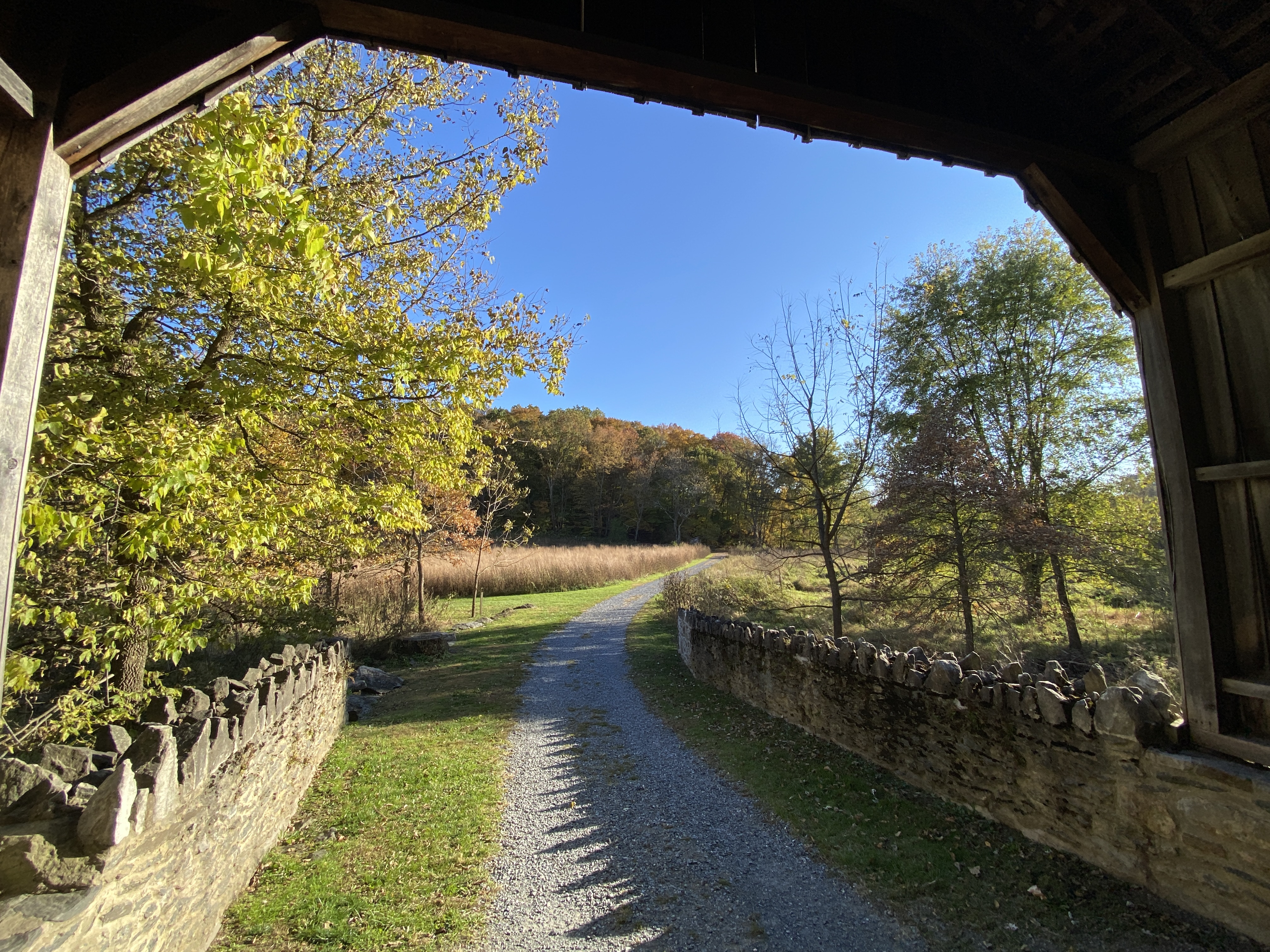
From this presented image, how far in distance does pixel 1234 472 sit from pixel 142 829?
246 inches

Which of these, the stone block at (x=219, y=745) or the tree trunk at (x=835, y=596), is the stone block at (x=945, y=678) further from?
the stone block at (x=219, y=745)

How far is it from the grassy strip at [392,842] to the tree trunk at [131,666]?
212 centimetres

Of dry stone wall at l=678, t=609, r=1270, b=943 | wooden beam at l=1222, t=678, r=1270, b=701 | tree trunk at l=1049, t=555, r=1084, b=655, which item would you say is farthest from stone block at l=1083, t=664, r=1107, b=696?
tree trunk at l=1049, t=555, r=1084, b=655

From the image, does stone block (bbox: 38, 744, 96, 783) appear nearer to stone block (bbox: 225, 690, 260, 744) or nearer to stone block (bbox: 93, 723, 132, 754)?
stone block (bbox: 93, 723, 132, 754)

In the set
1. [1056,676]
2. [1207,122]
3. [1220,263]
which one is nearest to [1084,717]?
[1056,676]

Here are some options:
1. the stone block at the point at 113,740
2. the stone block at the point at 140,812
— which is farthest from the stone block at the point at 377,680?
the stone block at the point at 140,812

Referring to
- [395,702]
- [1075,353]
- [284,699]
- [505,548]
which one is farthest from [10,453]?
[505,548]

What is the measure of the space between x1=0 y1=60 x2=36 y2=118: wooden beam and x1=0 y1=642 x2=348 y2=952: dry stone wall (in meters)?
2.71

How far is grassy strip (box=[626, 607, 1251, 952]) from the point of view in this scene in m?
3.45

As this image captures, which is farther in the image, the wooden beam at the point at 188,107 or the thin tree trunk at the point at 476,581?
the thin tree trunk at the point at 476,581

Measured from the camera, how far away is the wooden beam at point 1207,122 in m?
3.30

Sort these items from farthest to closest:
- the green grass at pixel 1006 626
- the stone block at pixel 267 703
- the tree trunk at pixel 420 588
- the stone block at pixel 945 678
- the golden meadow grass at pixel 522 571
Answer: the golden meadow grass at pixel 522 571, the tree trunk at pixel 420 588, the green grass at pixel 1006 626, the stone block at pixel 945 678, the stone block at pixel 267 703

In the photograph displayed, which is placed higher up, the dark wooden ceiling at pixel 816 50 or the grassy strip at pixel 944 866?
the dark wooden ceiling at pixel 816 50

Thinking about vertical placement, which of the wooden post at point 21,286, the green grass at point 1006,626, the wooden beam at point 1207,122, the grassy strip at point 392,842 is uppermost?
the wooden beam at point 1207,122
